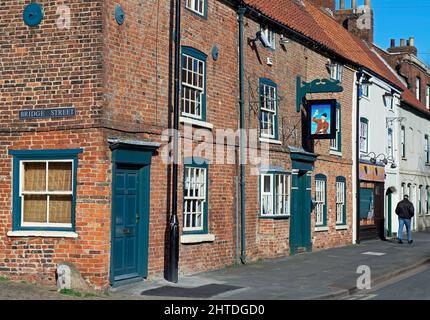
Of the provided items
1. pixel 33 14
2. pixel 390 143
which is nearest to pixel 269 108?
pixel 33 14

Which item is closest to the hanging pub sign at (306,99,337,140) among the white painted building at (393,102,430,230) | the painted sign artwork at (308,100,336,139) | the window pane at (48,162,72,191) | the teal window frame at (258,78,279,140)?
the painted sign artwork at (308,100,336,139)

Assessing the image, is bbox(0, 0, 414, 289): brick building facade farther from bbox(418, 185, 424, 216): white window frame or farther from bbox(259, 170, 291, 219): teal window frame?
bbox(418, 185, 424, 216): white window frame

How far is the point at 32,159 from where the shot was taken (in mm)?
13516

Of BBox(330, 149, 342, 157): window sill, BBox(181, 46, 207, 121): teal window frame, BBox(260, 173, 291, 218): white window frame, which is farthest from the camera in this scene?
BBox(330, 149, 342, 157): window sill

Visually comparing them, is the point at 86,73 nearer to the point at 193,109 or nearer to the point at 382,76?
the point at 193,109

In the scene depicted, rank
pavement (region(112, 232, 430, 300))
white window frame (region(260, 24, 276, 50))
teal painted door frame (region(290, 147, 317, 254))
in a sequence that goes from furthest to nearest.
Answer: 1. teal painted door frame (region(290, 147, 317, 254))
2. white window frame (region(260, 24, 276, 50))
3. pavement (region(112, 232, 430, 300))

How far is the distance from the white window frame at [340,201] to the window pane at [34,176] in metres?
14.4

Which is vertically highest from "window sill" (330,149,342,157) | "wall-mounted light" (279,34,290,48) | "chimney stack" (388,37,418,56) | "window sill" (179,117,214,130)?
"chimney stack" (388,37,418,56)

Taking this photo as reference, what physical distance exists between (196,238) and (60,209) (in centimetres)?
379

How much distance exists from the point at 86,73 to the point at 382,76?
2059cm

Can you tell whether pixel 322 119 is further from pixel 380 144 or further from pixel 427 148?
pixel 427 148

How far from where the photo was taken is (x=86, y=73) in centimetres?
1306

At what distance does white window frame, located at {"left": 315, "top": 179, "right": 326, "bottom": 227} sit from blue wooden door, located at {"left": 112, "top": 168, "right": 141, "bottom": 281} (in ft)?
34.3

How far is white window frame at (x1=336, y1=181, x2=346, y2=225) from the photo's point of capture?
2544 centimetres
